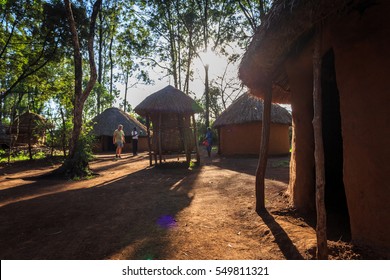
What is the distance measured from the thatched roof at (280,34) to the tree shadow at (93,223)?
9.01 ft

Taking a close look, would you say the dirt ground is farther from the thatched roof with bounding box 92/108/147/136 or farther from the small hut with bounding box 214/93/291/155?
the thatched roof with bounding box 92/108/147/136

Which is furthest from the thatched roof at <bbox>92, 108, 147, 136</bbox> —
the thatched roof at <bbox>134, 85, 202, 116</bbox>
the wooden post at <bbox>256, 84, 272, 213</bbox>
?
the wooden post at <bbox>256, 84, 272, 213</bbox>

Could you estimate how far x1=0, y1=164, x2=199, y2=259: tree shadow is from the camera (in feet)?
8.87

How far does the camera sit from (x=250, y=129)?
1393cm

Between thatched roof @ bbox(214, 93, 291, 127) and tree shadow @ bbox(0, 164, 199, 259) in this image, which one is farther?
thatched roof @ bbox(214, 93, 291, 127)

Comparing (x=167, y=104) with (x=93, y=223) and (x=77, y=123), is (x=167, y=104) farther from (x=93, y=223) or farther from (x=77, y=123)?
(x=93, y=223)

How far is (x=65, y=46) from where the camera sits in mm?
11562

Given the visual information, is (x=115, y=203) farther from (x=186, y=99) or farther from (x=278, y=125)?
(x=278, y=125)

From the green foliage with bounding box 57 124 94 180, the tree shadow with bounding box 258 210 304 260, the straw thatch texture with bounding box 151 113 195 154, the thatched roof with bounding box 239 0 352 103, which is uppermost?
the thatched roof with bounding box 239 0 352 103

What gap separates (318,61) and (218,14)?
18354 mm

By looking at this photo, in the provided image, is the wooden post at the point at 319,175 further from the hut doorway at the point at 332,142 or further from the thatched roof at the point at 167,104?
the thatched roof at the point at 167,104

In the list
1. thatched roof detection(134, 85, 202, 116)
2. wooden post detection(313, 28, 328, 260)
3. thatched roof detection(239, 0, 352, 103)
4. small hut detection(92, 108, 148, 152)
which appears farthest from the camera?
small hut detection(92, 108, 148, 152)

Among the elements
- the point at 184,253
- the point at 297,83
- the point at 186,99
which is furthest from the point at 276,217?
the point at 186,99

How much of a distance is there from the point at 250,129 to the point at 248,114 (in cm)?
88
